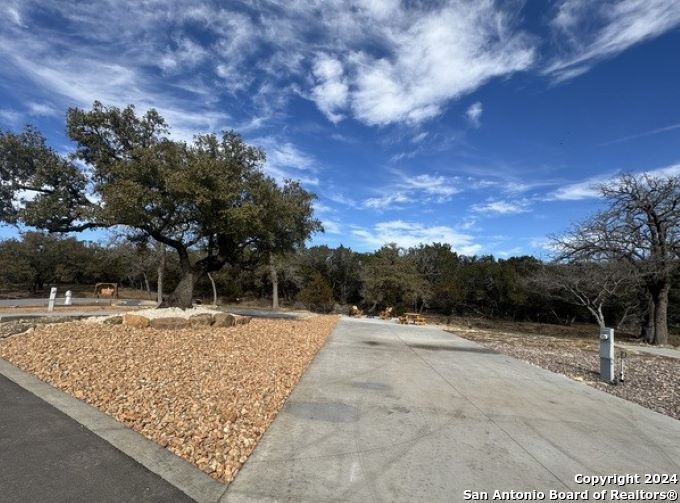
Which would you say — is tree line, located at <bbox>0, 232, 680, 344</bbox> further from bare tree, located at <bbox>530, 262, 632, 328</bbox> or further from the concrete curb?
the concrete curb

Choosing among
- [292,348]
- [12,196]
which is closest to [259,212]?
[292,348]

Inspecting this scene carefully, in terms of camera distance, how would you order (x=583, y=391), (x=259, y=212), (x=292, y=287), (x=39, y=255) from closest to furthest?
(x=583, y=391) < (x=259, y=212) < (x=39, y=255) < (x=292, y=287)

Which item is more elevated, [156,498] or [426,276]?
[426,276]

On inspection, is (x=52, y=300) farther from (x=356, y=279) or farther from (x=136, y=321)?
(x=356, y=279)

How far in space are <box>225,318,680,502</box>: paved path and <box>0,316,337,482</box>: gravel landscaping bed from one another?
30 centimetres

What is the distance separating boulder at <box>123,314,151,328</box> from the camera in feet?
30.7

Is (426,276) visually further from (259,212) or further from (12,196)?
(12,196)

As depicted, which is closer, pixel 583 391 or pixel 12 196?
pixel 583 391

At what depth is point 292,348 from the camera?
8703 mm

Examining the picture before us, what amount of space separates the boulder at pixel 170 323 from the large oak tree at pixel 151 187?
2.96 metres

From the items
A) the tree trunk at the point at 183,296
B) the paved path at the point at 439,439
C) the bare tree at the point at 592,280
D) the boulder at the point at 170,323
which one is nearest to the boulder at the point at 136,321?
the boulder at the point at 170,323

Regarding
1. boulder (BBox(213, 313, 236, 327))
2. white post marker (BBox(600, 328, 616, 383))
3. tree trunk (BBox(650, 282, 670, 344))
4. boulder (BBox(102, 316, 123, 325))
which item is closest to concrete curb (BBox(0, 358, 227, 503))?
boulder (BBox(102, 316, 123, 325))

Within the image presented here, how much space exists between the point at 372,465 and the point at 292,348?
5464 millimetres

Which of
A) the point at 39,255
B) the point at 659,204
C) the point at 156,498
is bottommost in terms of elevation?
the point at 156,498
